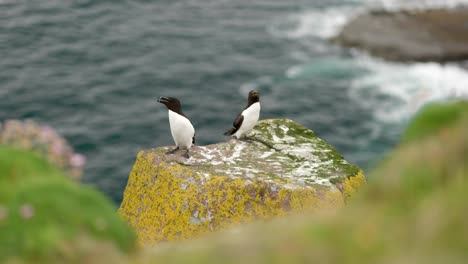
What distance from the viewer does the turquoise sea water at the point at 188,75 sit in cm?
Result: 3609

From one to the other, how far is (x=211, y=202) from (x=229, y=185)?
0.50 m

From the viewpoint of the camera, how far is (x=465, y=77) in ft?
132

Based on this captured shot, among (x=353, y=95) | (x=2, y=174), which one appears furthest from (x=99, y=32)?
(x=2, y=174)

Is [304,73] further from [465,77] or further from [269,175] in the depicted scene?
[269,175]

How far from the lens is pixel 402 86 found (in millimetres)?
40188

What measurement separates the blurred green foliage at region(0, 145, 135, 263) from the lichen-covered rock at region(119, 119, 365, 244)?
7.51 metres

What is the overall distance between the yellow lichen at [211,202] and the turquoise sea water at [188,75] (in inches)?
646

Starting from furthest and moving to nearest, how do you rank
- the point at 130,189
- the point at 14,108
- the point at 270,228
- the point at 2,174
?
the point at 14,108, the point at 130,189, the point at 2,174, the point at 270,228

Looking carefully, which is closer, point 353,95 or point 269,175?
point 269,175

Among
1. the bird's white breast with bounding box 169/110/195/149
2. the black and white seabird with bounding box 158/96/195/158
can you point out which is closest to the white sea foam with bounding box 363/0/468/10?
the black and white seabird with bounding box 158/96/195/158

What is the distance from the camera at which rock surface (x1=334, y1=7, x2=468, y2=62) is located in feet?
138

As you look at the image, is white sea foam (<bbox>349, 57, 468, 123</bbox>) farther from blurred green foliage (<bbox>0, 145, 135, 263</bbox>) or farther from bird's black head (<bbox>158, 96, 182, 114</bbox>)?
blurred green foliage (<bbox>0, 145, 135, 263</bbox>)

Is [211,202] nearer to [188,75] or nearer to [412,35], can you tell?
[188,75]

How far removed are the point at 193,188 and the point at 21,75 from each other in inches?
1127
